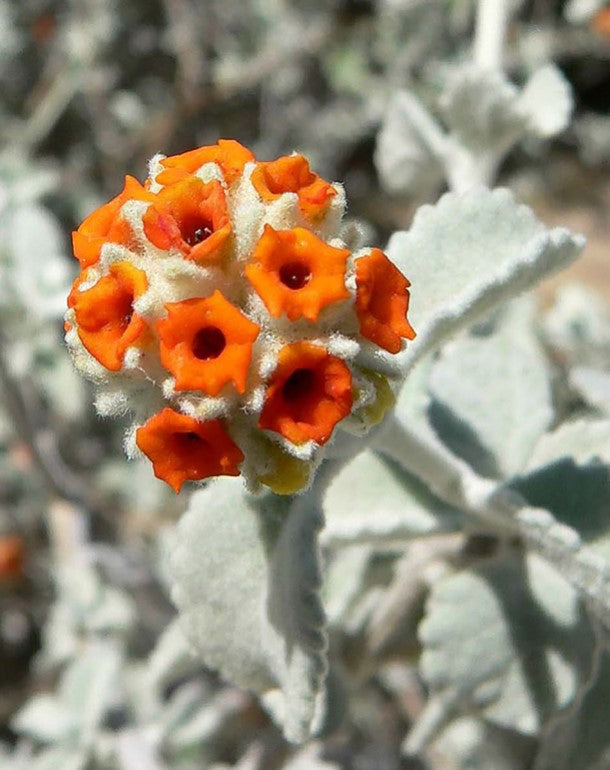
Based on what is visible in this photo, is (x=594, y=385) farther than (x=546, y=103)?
No

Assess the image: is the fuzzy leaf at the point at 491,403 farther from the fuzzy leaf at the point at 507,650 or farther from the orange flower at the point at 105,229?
the orange flower at the point at 105,229

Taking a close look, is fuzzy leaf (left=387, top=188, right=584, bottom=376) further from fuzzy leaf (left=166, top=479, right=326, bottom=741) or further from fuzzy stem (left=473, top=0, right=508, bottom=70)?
fuzzy stem (left=473, top=0, right=508, bottom=70)

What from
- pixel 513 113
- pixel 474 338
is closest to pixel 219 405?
pixel 474 338

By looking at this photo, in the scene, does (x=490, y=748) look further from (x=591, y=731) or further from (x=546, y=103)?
(x=546, y=103)

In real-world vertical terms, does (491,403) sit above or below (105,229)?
below

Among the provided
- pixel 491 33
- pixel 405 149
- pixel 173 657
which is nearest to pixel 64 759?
pixel 173 657

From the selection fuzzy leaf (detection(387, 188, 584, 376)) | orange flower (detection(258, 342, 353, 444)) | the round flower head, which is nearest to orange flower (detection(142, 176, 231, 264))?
the round flower head
